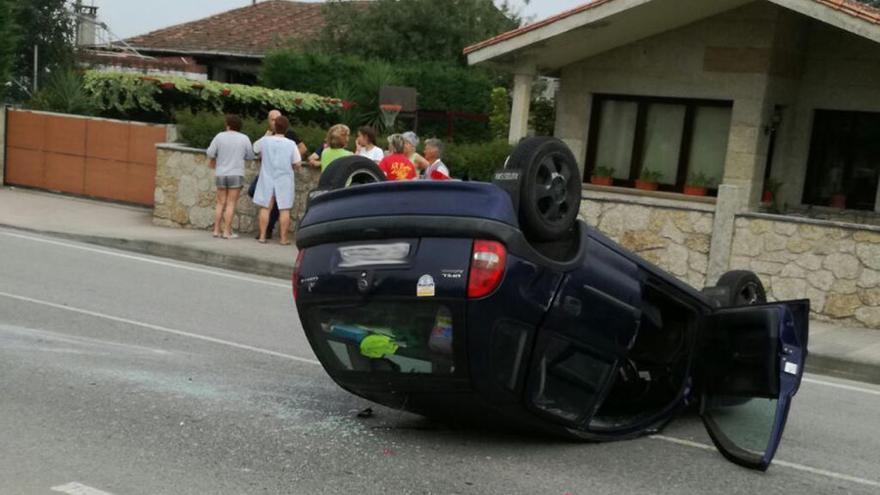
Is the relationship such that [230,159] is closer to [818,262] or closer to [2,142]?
[2,142]

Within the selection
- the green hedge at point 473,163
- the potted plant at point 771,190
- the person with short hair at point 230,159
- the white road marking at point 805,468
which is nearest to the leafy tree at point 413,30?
the potted plant at point 771,190

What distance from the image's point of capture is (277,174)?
15008 mm

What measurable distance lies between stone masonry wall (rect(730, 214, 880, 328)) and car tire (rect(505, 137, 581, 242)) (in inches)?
260

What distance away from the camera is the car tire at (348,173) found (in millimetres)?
6520

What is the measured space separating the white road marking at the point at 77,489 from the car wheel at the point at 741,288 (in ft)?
12.5

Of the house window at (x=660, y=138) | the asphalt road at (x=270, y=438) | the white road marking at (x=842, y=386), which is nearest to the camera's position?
the asphalt road at (x=270, y=438)

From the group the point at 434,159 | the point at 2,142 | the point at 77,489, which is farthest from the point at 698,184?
the point at 77,489

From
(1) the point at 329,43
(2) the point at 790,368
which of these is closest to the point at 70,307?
(2) the point at 790,368

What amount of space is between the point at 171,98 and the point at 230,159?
16.5ft

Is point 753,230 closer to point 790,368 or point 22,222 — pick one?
point 790,368

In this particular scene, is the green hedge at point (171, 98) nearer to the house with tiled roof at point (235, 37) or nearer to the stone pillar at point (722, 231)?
the stone pillar at point (722, 231)

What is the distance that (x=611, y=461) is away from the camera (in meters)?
5.99

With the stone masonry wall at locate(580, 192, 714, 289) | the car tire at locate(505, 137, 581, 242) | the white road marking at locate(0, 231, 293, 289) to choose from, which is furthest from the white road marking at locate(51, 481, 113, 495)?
the stone masonry wall at locate(580, 192, 714, 289)

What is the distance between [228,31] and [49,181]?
18.6 metres
